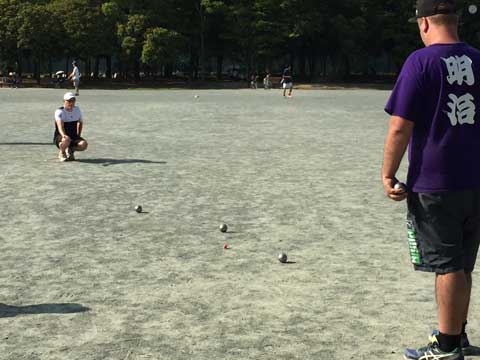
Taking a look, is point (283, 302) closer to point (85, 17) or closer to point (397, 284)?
point (397, 284)

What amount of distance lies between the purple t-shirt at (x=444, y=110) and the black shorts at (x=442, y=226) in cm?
7

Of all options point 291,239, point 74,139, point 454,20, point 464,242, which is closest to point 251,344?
point 464,242

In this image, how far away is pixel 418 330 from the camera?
4906 millimetres

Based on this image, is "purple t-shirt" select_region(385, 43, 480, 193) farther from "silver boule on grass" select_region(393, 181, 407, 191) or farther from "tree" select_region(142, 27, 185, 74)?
"tree" select_region(142, 27, 185, 74)

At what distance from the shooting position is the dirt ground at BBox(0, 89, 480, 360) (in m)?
4.73

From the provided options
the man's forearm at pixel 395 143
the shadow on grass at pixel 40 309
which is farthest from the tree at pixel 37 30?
the man's forearm at pixel 395 143

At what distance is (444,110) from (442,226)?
0.70 meters

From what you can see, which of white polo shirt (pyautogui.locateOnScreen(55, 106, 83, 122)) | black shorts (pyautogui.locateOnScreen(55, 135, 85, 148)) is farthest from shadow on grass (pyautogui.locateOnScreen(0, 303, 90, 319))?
white polo shirt (pyautogui.locateOnScreen(55, 106, 83, 122))

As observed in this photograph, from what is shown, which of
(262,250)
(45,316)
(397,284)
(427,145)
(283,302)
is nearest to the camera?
(427,145)

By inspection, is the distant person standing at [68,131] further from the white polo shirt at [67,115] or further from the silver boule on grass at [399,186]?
the silver boule on grass at [399,186]

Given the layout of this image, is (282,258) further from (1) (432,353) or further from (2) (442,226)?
(2) (442,226)

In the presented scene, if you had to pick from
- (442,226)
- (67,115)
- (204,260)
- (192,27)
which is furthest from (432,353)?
(192,27)

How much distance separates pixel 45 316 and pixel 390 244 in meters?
3.85

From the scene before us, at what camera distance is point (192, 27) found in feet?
227
